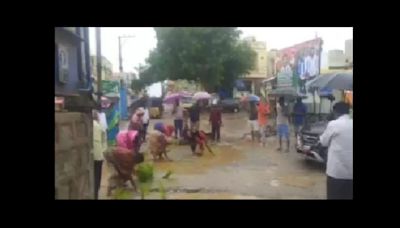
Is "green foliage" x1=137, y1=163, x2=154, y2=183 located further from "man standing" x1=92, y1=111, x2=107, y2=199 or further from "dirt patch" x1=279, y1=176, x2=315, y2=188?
"dirt patch" x1=279, y1=176, x2=315, y2=188

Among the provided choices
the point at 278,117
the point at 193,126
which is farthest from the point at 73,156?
the point at 278,117

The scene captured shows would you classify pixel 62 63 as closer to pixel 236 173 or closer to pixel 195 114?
pixel 195 114

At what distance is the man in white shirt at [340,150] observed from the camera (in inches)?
177

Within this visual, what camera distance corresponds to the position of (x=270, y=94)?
4707 mm

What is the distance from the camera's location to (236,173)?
182 inches

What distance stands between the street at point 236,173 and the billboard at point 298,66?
52 centimetres

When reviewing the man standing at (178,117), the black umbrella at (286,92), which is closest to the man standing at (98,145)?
the man standing at (178,117)

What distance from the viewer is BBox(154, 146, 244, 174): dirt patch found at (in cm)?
459

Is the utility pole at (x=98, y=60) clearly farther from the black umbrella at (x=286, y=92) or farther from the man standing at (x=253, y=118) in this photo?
the black umbrella at (x=286, y=92)

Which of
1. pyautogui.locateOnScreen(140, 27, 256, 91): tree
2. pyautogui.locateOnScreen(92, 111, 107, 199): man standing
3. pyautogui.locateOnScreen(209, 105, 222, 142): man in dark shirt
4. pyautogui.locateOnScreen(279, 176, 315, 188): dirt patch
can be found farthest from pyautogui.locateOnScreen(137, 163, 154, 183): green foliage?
pyautogui.locateOnScreen(279, 176, 315, 188): dirt patch

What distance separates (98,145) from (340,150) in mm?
2033
